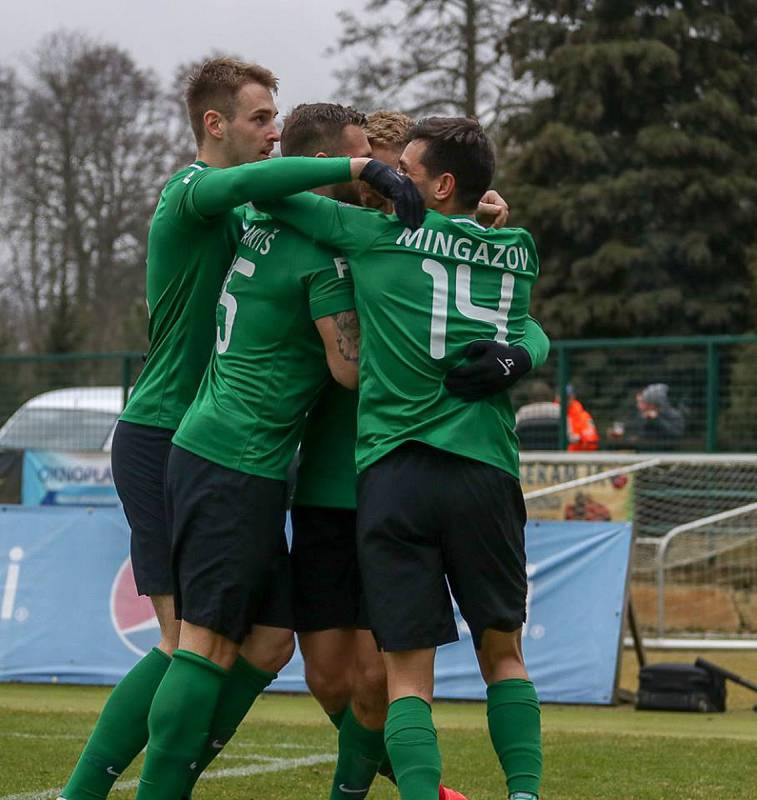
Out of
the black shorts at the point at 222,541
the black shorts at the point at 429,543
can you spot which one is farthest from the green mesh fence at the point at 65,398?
the black shorts at the point at 429,543

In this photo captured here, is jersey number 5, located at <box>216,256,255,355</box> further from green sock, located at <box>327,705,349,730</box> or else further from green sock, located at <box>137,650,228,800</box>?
green sock, located at <box>327,705,349,730</box>

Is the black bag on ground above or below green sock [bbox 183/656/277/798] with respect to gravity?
below

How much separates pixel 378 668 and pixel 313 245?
1285 millimetres

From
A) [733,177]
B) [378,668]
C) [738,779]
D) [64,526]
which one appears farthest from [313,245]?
[733,177]

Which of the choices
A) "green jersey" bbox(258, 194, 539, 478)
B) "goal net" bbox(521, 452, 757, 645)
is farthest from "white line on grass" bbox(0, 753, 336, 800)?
"goal net" bbox(521, 452, 757, 645)

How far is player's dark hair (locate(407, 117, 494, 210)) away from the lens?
4.25 metres

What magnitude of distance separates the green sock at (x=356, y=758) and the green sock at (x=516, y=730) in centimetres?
50

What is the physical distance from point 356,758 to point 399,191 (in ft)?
5.72

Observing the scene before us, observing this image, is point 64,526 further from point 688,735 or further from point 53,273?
point 53,273

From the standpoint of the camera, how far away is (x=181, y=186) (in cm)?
446

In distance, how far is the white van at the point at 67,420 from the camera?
1719 cm

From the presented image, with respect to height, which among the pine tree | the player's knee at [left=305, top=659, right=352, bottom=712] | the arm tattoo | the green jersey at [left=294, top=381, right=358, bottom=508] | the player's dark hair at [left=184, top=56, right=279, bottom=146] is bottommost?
the player's knee at [left=305, top=659, right=352, bottom=712]

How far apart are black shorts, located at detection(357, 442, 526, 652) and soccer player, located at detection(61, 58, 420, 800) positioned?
1.90 feet

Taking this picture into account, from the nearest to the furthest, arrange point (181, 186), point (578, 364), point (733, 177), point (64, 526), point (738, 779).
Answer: point (181, 186), point (738, 779), point (64, 526), point (578, 364), point (733, 177)
